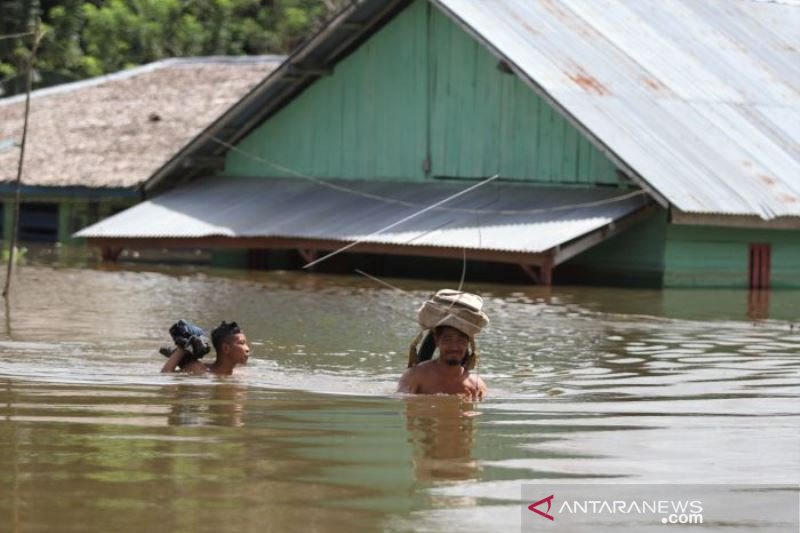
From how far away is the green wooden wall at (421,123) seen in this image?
24.5 meters

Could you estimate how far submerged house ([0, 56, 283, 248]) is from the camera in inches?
1166

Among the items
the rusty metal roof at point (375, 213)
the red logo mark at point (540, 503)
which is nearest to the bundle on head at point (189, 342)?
the red logo mark at point (540, 503)

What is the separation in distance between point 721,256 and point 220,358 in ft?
41.3

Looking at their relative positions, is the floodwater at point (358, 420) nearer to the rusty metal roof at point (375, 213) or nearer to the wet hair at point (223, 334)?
the wet hair at point (223, 334)

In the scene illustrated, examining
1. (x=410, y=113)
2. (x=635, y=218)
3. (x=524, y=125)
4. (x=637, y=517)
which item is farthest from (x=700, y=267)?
(x=637, y=517)

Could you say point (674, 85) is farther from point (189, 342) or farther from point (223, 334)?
point (189, 342)

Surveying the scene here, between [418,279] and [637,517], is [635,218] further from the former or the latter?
[637,517]

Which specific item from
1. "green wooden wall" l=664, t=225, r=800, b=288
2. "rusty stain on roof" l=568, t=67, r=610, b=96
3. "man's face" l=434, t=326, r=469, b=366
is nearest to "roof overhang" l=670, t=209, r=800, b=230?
"green wooden wall" l=664, t=225, r=800, b=288

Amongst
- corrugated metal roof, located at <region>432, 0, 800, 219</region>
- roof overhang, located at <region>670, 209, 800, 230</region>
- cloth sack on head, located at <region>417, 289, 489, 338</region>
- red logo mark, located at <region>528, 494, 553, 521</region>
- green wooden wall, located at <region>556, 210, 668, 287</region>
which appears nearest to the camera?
red logo mark, located at <region>528, 494, 553, 521</region>

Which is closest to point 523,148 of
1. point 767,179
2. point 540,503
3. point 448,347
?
point 767,179

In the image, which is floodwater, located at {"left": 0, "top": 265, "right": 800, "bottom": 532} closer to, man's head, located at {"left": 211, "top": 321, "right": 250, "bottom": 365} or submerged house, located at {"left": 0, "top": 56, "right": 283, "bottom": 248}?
man's head, located at {"left": 211, "top": 321, "right": 250, "bottom": 365}

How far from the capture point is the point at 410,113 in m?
26.3

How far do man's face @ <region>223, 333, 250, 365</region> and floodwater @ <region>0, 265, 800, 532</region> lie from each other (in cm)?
20

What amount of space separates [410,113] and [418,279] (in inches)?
121
